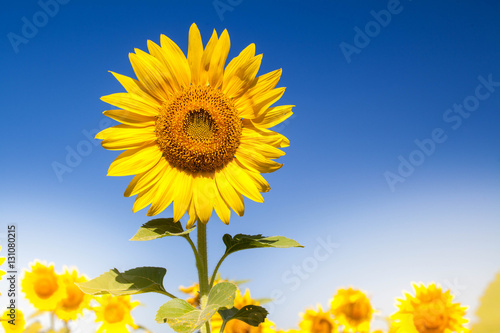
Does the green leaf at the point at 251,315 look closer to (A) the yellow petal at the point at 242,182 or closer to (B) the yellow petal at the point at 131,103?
(A) the yellow petal at the point at 242,182

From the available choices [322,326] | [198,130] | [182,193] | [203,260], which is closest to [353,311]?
[322,326]

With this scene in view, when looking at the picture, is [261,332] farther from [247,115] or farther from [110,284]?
[247,115]

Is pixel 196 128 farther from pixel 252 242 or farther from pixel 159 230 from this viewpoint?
pixel 252 242

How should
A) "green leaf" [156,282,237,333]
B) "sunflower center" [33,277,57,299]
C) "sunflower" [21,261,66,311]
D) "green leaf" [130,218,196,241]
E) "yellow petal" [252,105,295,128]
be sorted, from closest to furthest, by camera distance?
1. "green leaf" [156,282,237,333]
2. "green leaf" [130,218,196,241]
3. "yellow petal" [252,105,295,128]
4. "sunflower" [21,261,66,311]
5. "sunflower center" [33,277,57,299]

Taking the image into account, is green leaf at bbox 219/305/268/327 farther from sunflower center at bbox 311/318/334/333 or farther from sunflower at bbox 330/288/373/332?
sunflower at bbox 330/288/373/332

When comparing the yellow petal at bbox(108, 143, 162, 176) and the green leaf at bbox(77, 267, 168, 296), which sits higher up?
the yellow petal at bbox(108, 143, 162, 176)

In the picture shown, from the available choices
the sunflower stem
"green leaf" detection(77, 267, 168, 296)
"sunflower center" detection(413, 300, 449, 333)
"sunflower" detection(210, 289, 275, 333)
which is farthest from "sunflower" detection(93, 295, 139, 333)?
"sunflower center" detection(413, 300, 449, 333)

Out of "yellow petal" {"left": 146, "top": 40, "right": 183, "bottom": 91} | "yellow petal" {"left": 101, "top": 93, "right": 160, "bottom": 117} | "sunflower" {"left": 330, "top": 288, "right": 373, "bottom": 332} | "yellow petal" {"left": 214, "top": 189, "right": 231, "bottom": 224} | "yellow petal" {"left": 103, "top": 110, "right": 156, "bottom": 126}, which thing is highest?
"yellow petal" {"left": 146, "top": 40, "right": 183, "bottom": 91}
